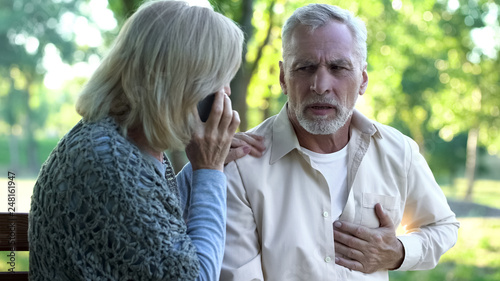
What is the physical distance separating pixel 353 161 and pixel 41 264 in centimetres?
130

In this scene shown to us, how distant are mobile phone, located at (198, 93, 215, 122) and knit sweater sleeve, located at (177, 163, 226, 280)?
0.18 m

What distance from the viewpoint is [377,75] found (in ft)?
41.1

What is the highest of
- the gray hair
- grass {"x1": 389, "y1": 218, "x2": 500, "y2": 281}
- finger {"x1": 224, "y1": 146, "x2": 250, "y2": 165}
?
the gray hair

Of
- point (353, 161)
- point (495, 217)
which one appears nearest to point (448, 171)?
point (495, 217)

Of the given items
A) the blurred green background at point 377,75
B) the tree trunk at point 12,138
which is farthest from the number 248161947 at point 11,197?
the tree trunk at point 12,138

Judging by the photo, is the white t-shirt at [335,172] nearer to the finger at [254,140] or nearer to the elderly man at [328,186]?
the elderly man at [328,186]

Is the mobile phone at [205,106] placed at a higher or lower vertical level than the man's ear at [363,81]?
lower

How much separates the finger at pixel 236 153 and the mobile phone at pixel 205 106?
43 cm

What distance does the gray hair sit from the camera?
7.35 ft

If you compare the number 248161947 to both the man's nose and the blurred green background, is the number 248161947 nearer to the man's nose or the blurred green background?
the man's nose

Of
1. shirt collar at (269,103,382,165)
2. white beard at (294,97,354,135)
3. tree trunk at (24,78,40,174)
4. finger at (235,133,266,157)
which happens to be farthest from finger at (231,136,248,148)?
tree trunk at (24,78,40,174)

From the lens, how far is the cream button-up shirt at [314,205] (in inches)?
83.7

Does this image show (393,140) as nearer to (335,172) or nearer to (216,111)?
(335,172)

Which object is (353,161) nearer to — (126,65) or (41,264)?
(126,65)
